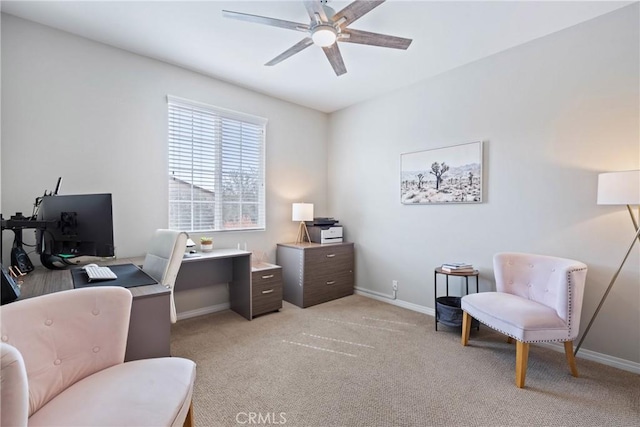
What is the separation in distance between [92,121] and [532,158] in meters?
4.07

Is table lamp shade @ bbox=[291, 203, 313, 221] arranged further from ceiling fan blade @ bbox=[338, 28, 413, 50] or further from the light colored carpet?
ceiling fan blade @ bbox=[338, 28, 413, 50]

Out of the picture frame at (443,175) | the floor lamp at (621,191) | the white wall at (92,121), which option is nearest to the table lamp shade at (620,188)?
the floor lamp at (621,191)

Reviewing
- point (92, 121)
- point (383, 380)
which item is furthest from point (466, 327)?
point (92, 121)

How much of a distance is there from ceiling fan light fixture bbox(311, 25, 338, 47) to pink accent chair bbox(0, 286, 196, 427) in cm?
197

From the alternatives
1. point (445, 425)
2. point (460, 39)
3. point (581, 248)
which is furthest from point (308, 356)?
point (460, 39)

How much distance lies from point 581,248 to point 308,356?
8.05ft

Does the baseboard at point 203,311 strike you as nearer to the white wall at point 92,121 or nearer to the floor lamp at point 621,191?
the white wall at point 92,121

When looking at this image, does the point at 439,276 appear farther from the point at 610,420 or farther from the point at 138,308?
the point at 138,308

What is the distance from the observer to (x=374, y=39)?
6.95 feet

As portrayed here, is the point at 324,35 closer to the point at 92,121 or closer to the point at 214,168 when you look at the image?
the point at 214,168

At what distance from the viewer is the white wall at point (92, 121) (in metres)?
2.33

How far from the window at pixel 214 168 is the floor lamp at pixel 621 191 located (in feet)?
11.1

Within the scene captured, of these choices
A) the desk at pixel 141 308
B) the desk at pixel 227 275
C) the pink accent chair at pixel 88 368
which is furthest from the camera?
the desk at pixel 227 275

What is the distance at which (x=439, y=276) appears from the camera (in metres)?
3.30
